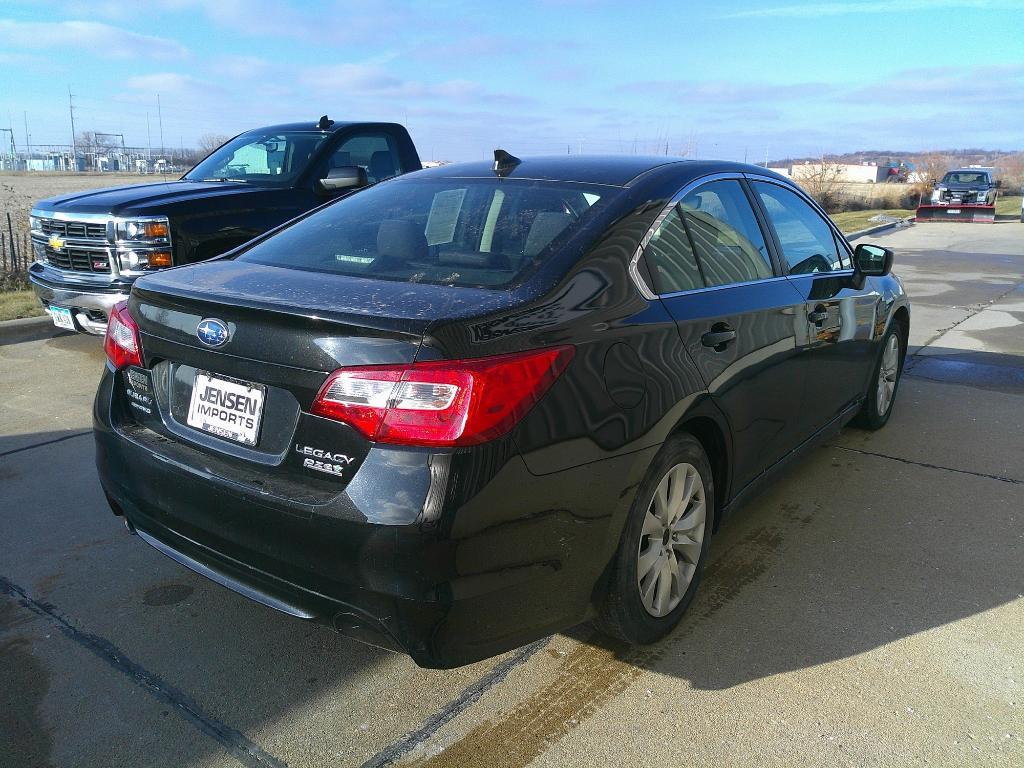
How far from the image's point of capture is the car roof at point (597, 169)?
10.5ft

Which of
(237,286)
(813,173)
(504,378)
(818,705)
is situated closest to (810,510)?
(818,705)

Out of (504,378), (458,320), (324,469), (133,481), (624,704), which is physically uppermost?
(458,320)

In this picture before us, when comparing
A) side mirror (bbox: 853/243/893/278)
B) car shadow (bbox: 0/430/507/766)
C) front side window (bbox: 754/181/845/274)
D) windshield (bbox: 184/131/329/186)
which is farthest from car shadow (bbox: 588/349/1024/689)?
windshield (bbox: 184/131/329/186)

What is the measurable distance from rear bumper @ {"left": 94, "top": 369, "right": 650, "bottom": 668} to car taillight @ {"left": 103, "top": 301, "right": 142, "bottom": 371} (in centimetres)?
38

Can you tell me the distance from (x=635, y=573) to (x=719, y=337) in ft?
3.02

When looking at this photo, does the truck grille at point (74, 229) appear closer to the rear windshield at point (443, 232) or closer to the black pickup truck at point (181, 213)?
the black pickup truck at point (181, 213)

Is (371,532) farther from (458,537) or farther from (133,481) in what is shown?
(133,481)

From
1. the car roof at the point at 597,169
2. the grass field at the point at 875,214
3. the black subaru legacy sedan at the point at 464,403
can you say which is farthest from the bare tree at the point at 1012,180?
the black subaru legacy sedan at the point at 464,403

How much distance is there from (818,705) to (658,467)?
89cm

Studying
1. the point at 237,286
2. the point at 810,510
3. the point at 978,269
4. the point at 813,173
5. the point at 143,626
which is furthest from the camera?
the point at 813,173

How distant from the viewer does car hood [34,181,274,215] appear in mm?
6164

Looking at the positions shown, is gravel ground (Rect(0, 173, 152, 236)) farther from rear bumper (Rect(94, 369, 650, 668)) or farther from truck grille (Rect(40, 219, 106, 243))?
rear bumper (Rect(94, 369, 650, 668))

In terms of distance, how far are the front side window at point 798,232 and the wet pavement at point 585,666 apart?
1.22 m

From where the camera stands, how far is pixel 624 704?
2.64m
